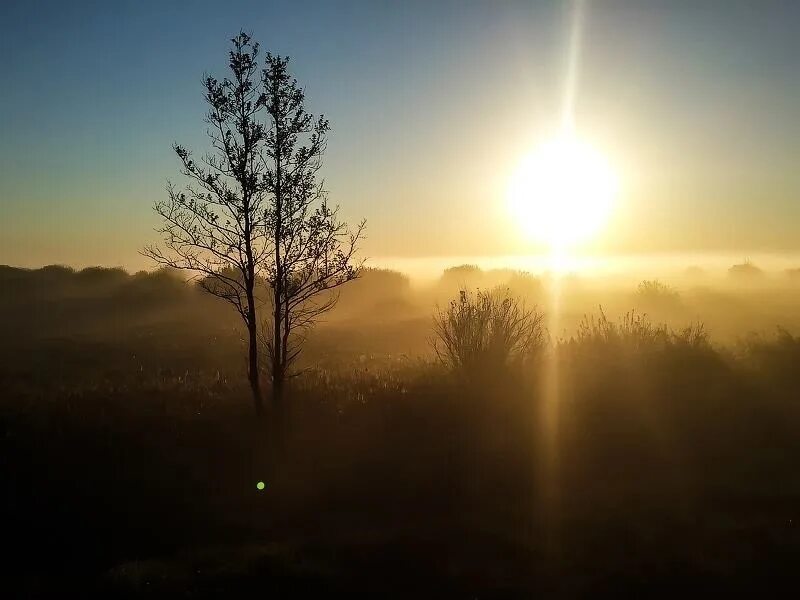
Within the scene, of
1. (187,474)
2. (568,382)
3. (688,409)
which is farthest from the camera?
(568,382)

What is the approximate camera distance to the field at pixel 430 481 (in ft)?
26.6

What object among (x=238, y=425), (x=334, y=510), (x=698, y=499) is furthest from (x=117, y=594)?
(x=698, y=499)

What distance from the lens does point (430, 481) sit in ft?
38.2

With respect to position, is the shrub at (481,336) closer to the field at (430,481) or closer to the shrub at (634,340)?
the field at (430,481)

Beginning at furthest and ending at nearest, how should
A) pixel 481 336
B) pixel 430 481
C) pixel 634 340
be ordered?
pixel 634 340 < pixel 481 336 < pixel 430 481

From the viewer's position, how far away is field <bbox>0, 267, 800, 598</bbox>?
319 inches

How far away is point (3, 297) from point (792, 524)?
5733cm

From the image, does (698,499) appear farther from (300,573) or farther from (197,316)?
(197,316)

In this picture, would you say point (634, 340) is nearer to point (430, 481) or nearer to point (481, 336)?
point (481, 336)

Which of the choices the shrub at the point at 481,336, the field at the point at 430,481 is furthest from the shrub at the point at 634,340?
the shrub at the point at 481,336

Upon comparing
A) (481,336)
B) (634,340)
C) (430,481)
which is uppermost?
(481,336)

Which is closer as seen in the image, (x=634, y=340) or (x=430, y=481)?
(x=430, y=481)

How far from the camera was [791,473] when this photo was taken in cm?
1186

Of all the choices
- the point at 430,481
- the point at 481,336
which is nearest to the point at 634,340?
the point at 481,336
